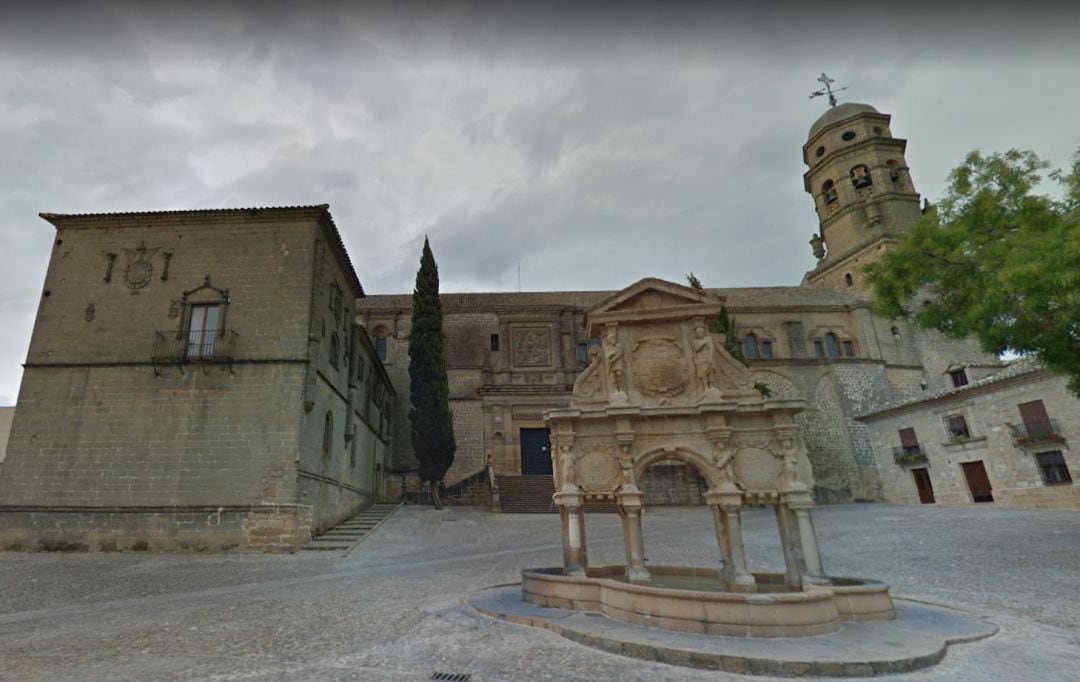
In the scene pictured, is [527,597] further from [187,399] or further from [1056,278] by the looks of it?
[187,399]

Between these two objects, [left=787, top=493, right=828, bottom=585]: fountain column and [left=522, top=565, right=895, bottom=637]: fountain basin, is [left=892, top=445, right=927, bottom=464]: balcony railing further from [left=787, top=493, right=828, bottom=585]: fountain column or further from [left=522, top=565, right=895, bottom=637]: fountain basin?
[left=787, top=493, right=828, bottom=585]: fountain column

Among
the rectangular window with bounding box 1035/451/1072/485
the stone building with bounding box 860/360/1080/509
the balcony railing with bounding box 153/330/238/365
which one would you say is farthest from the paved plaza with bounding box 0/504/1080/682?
the balcony railing with bounding box 153/330/238/365

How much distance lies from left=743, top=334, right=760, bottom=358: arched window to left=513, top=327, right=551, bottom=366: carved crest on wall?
12671 millimetres

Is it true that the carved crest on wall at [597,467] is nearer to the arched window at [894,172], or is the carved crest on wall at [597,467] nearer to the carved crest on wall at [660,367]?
the carved crest on wall at [660,367]

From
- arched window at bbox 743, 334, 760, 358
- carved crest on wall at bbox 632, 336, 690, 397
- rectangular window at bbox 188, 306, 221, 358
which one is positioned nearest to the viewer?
carved crest on wall at bbox 632, 336, 690, 397

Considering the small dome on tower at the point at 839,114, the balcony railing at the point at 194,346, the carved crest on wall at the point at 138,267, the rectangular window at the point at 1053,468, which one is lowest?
the rectangular window at the point at 1053,468

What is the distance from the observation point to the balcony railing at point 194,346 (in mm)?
14883

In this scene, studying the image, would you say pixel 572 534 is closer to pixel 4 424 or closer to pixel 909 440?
pixel 909 440

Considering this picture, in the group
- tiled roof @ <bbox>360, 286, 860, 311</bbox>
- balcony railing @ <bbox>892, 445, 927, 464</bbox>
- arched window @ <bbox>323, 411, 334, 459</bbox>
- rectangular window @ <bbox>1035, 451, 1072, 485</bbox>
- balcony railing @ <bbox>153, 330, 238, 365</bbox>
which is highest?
tiled roof @ <bbox>360, 286, 860, 311</bbox>

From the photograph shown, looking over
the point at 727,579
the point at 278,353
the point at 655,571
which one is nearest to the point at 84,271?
the point at 278,353

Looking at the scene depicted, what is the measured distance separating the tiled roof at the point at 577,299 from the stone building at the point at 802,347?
128 mm

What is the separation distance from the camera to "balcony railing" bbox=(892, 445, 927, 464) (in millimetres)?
24641

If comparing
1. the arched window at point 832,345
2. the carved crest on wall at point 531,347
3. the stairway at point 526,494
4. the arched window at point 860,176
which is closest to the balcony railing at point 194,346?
the stairway at point 526,494

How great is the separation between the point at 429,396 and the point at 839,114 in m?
34.6
